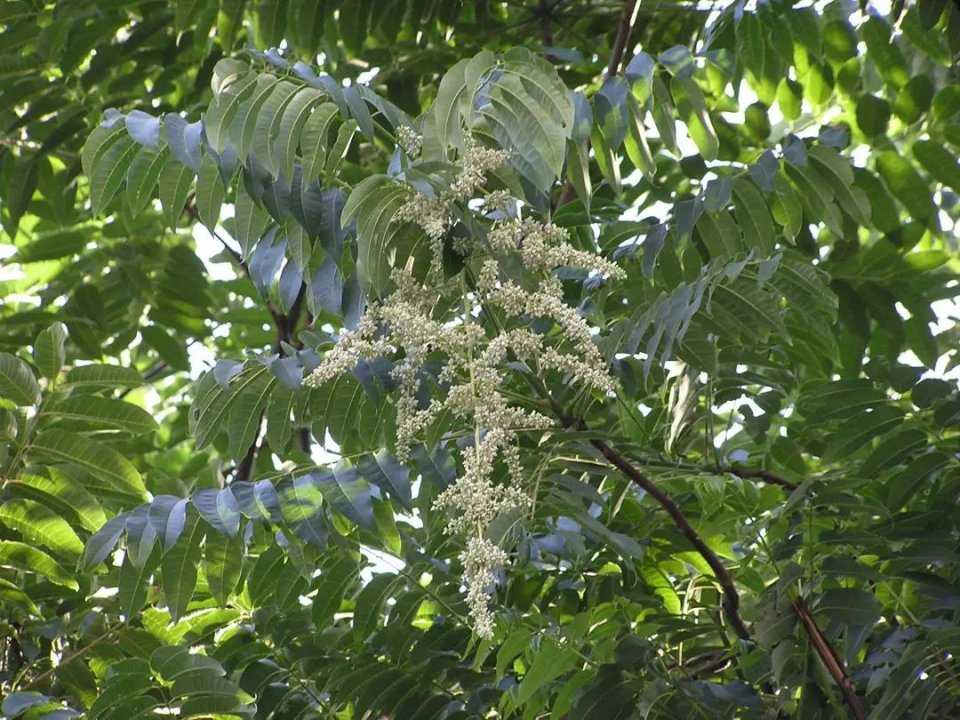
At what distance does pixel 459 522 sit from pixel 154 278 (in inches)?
108

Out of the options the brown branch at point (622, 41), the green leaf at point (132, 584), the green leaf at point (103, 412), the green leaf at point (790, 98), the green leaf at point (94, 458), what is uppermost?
the brown branch at point (622, 41)

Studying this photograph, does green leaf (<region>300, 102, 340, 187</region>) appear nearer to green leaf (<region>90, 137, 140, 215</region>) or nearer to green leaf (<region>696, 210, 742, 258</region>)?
green leaf (<region>90, 137, 140, 215</region>)

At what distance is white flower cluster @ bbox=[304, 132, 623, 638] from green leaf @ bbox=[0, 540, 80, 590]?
42.8 inches

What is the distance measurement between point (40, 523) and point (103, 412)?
0.28 m

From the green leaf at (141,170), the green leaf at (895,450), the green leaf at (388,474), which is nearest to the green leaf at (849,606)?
the green leaf at (895,450)

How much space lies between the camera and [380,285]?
7.30ft

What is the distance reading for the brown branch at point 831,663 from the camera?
2461mm

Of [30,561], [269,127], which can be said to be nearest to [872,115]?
[269,127]

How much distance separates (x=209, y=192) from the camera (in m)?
2.52

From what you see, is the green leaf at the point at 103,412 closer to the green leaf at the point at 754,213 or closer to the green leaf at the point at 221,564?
the green leaf at the point at 221,564

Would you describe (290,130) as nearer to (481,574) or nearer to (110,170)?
(110,170)

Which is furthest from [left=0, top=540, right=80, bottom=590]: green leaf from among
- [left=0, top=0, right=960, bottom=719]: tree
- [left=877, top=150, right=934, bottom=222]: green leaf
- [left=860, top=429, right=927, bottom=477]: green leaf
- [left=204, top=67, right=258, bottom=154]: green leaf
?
[left=877, top=150, right=934, bottom=222]: green leaf

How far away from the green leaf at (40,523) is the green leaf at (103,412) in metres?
0.21

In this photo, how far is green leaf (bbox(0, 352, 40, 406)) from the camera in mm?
2779
